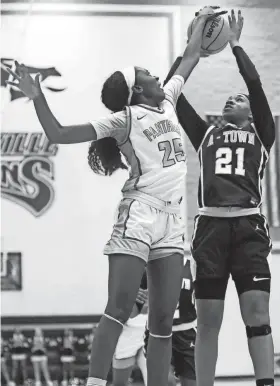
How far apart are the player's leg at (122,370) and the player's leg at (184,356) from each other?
37 cm

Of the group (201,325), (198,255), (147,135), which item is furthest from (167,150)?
(201,325)

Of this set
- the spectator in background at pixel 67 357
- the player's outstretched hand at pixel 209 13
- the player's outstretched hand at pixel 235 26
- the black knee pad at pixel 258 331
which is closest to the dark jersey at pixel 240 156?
the player's outstretched hand at pixel 235 26

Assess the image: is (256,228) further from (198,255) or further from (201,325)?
(201,325)

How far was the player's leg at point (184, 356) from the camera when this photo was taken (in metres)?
3.58

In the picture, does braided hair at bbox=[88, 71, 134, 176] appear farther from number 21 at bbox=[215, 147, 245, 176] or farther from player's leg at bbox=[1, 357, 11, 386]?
player's leg at bbox=[1, 357, 11, 386]

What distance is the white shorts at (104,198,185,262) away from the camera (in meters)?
2.58

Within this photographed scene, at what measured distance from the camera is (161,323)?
Answer: 2.62 m

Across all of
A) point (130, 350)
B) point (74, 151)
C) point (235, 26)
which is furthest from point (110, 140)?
point (74, 151)

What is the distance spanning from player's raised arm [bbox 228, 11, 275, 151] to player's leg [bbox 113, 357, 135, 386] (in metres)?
1.61

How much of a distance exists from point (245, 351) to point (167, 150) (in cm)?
285

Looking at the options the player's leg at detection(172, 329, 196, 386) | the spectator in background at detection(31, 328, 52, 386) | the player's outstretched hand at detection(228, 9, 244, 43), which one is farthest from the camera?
the spectator in background at detection(31, 328, 52, 386)

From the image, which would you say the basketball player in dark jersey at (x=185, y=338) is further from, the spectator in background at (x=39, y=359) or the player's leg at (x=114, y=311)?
the spectator in background at (x=39, y=359)

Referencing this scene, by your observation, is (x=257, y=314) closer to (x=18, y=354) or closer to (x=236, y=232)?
(x=236, y=232)

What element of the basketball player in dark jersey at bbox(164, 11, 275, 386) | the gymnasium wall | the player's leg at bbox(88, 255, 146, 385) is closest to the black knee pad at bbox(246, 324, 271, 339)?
the basketball player in dark jersey at bbox(164, 11, 275, 386)
